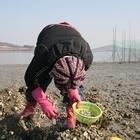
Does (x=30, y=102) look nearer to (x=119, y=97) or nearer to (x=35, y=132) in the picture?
(x=35, y=132)

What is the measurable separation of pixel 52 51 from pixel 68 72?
327 millimetres

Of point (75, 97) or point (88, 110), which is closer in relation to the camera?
point (75, 97)

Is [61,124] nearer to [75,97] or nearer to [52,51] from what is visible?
[75,97]

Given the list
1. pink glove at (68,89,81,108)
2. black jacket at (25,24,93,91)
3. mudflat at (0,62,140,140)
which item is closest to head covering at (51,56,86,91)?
black jacket at (25,24,93,91)

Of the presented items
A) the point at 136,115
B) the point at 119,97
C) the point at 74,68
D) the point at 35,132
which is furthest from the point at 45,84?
the point at 119,97

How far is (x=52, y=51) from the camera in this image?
2.98m

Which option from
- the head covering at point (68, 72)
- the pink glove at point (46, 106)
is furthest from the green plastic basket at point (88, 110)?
the head covering at point (68, 72)

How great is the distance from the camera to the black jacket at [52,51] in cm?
298

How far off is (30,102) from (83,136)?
0.94 meters

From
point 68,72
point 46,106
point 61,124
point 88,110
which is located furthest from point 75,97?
point 68,72

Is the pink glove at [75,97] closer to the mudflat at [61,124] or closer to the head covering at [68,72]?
the mudflat at [61,124]

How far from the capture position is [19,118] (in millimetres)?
3824

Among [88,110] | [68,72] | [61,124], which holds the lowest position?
[61,124]

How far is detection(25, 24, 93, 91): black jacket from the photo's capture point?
2.98 metres
